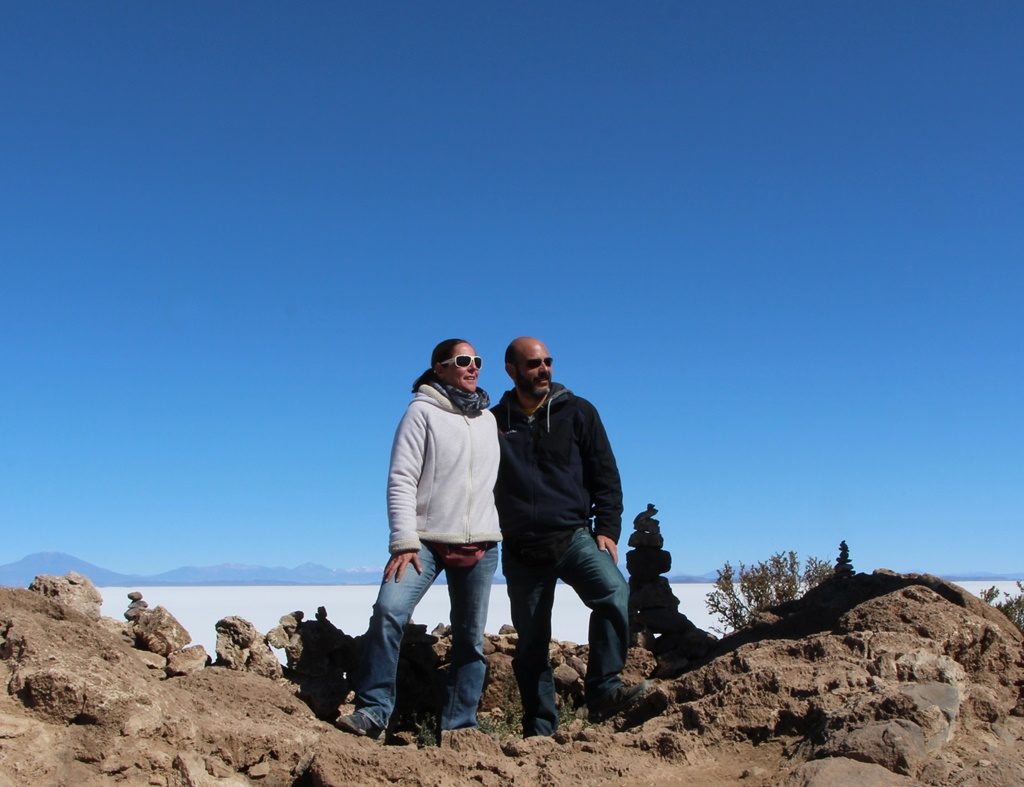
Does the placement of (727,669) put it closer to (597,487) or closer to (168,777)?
(597,487)

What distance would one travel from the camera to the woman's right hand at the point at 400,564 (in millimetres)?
5870

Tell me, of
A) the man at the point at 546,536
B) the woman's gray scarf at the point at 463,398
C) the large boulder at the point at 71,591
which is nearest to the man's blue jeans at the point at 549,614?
the man at the point at 546,536

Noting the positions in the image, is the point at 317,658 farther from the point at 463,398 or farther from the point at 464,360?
the point at 464,360

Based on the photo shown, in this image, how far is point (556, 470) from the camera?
664cm

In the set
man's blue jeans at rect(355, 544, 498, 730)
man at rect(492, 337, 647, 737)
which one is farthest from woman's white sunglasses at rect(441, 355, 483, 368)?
man's blue jeans at rect(355, 544, 498, 730)

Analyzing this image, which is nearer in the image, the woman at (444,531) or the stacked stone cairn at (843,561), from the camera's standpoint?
the woman at (444,531)

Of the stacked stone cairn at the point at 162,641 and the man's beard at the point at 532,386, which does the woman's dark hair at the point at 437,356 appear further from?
the stacked stone cairn at the point at 162,641

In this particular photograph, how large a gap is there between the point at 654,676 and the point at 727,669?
10.7 ft

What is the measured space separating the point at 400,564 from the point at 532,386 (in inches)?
61.4

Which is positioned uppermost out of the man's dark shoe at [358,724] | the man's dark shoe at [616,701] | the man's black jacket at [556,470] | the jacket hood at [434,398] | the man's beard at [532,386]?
the man's beard at [532,386]

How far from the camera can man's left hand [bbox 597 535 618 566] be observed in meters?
6.74

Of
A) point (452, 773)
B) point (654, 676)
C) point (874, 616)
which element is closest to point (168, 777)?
point (452, 773)

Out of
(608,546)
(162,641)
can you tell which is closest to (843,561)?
(608,546)

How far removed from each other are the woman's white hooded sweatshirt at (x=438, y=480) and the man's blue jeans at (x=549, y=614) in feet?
2.15
